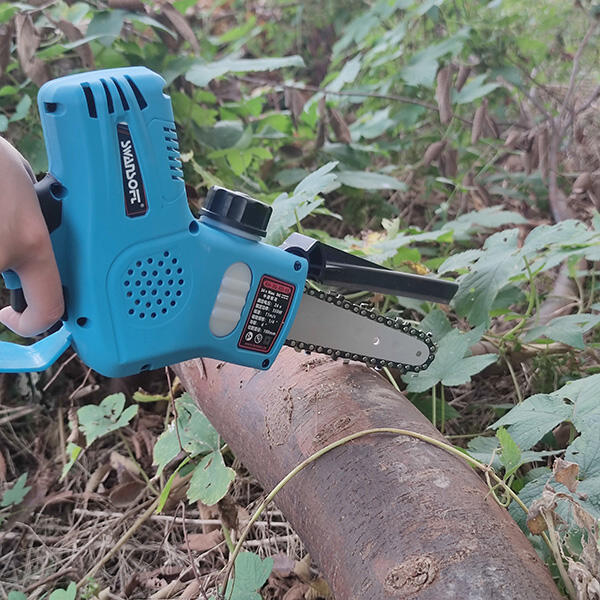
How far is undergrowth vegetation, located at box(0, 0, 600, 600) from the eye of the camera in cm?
127

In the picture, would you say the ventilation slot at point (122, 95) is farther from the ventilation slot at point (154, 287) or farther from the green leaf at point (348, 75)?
the green leaf at point (348, 75)

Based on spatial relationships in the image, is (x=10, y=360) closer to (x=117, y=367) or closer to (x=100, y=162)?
(x=117, y=367)

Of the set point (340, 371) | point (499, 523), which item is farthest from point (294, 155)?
point (499, 523)

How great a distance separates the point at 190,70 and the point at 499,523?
1946 mm

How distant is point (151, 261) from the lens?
42.9 inches

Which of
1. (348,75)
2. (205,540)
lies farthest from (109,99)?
(348,75)

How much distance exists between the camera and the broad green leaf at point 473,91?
2.40m

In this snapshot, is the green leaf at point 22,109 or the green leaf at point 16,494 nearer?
the green leaf at point 16,494

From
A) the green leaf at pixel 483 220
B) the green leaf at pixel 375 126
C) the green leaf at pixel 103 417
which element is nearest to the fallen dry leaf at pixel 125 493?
the green leaf at pixel 103 417

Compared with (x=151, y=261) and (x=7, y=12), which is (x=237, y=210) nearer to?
(x=151, y=261)

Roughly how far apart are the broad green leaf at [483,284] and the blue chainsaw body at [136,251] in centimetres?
51

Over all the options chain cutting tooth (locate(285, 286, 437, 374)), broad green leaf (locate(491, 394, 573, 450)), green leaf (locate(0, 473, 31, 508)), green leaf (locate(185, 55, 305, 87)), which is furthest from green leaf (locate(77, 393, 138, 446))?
green leaf (locate(185, 55, 305, 87))

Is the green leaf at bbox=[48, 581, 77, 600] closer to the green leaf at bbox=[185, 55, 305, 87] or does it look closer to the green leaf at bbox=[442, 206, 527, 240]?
the green leaf at bbox=[442, 206, 527, 240]

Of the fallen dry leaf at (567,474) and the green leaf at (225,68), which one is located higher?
the fallen dry leaf at (567,474)
